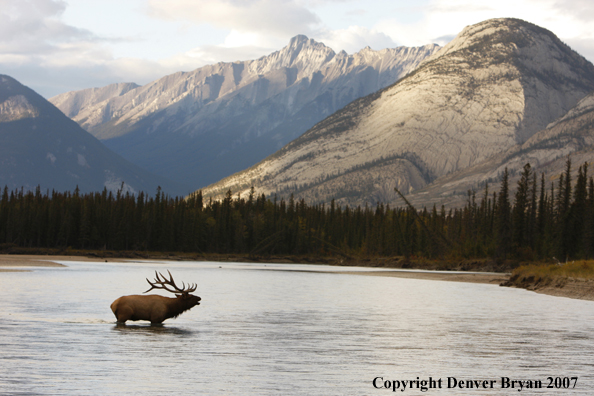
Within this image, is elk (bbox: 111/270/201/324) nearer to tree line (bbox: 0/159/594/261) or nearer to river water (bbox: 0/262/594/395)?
river water (bbox: 0/262/594/395)

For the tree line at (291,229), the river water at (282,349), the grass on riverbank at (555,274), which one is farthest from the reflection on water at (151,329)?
the tree line at (291,229)

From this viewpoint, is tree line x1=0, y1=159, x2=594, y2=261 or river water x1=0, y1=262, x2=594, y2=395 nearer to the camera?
river water x1=0, y1=262, x2=594, y2=395

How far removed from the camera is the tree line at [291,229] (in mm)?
124188

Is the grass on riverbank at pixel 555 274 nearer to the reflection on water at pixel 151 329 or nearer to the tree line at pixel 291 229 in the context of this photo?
the reflection on water at pixel 151 329

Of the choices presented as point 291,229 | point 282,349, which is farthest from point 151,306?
point 291,229

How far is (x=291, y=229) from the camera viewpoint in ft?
632

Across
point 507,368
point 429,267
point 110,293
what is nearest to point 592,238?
point 429,267

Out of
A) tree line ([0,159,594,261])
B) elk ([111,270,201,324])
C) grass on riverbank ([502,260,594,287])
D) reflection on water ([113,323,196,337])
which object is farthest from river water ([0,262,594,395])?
tree line ([0,159,594,261])

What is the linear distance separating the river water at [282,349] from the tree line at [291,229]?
89.4 meters

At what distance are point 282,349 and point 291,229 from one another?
17132 cm

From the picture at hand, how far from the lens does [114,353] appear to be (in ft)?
63.1

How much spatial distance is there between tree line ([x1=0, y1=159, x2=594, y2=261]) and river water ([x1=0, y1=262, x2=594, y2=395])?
89.4 meters

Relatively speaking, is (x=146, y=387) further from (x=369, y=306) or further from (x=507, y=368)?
(x=369, y=306)

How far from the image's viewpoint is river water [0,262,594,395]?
15.5m
